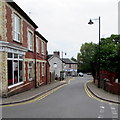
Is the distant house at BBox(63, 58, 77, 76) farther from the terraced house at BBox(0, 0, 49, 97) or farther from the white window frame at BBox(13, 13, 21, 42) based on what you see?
the white window frame at BBox(13, 13, 21, 42)

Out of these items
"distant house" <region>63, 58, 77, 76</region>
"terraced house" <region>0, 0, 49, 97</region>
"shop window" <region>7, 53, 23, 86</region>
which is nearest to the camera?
"terraced house" <region>0, 0, 49, 97</region>

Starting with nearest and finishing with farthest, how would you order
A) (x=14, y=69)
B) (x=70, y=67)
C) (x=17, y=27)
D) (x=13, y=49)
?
(x=13, y=49) < (x=14, y=69) < (x=17, y=27) < (x=70, y=67)

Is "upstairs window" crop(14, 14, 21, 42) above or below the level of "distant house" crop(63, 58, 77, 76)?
above

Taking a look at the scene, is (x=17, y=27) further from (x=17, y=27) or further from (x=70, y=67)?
(x=70, y=67)

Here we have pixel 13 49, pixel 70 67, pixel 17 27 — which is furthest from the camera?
pixel 70 67

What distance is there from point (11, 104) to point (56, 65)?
1787 inches

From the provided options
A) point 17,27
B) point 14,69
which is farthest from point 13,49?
point 17,27

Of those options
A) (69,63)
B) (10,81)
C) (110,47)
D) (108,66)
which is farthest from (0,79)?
(69,63)

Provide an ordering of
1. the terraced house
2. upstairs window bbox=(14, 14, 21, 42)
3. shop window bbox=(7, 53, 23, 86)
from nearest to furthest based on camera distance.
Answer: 1. the terraced house
2. shop window bbox=(7, 53, 23, 86)
3. upstairs window bbox=(14, 14, 21, 42)

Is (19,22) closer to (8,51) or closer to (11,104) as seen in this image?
(8,51)

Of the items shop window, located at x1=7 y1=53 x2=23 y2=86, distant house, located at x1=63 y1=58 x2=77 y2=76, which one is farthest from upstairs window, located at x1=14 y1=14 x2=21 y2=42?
distant house, located at x1=63 y1=58 x2=77 y2=76

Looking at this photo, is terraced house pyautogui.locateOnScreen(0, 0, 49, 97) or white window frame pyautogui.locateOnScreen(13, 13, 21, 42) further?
white window frame pyautogui.locateOnScreen(13, 13, 21, 42)

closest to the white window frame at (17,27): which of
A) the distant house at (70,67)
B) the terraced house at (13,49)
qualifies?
the terraced house at (13,49)

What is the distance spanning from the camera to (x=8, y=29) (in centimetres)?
1163
